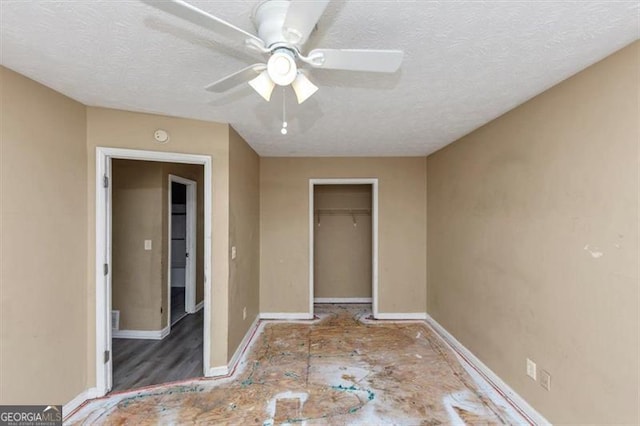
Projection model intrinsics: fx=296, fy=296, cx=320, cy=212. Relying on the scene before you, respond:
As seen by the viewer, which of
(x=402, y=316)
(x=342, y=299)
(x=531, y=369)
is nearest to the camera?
(x=531, y=369)

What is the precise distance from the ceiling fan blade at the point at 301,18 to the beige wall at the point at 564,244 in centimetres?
168

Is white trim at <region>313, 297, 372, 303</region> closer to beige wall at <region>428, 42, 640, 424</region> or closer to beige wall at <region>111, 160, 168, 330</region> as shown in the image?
beige wall at <region>428, 42, 640, 424</region>

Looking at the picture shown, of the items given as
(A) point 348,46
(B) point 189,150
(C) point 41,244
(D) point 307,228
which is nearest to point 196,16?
(A) point 348,46

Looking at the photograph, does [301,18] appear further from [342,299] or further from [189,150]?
[342,299]

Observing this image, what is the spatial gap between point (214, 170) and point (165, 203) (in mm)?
1348

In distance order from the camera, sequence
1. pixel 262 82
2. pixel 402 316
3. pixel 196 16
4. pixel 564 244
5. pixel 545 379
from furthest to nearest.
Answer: pixel 402 316 < pixel 545 379 < pixel 564 244 < pixel 262 82 < pixel 196 16

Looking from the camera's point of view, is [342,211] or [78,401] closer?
[78,401]

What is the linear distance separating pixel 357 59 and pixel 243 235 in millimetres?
2503

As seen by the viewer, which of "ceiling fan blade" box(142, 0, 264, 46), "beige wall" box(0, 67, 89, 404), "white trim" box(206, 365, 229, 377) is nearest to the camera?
"ceiling fan blade" box(142, 0, 264, 46)

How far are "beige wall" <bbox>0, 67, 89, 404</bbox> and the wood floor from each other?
488 mm

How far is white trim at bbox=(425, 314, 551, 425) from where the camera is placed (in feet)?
7.06

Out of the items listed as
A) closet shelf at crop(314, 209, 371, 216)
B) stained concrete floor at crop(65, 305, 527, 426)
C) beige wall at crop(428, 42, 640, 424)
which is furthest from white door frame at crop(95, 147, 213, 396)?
closet shelf at crop(314, 209, 371, 216)

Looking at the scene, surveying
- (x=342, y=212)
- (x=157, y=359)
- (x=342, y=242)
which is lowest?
(x=157, y=359)

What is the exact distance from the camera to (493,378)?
260 centimetres
